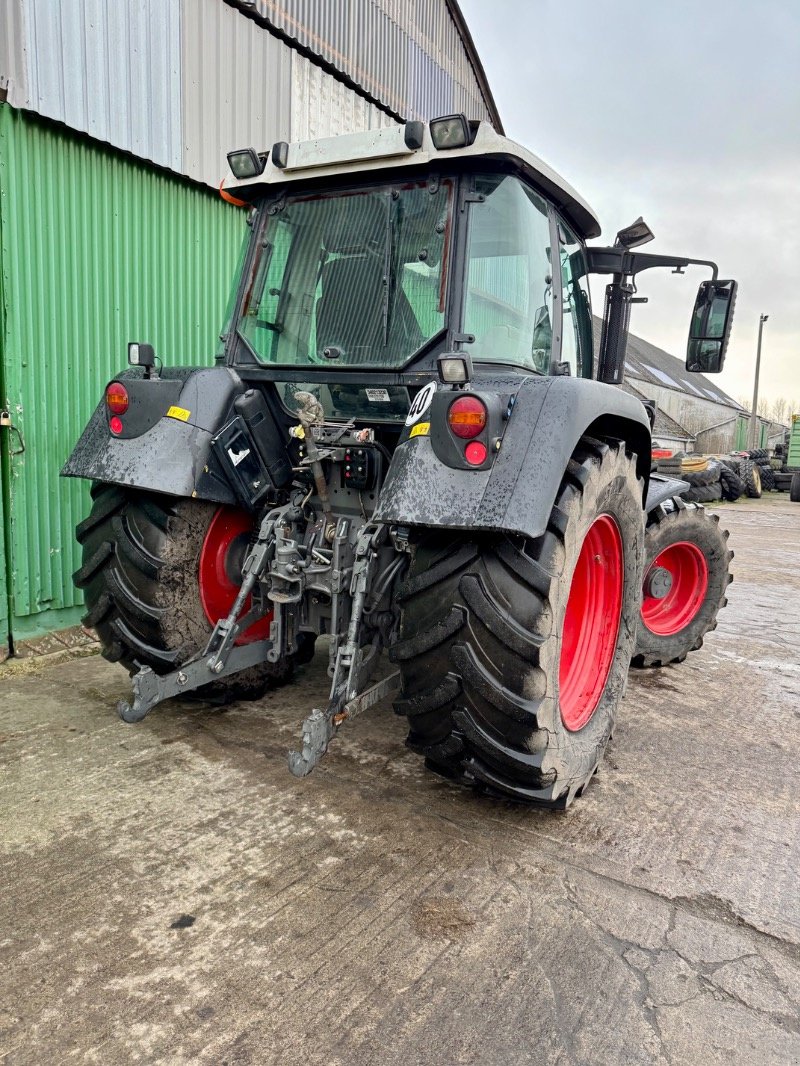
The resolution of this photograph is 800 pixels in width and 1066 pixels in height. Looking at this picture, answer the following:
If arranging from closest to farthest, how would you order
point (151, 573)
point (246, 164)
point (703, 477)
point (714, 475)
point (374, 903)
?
Result: point (374, 903)
point (151, 573)
point (246, 164)
point (703, 477)
point (714, 475)

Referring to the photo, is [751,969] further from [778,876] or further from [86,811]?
[86,811]

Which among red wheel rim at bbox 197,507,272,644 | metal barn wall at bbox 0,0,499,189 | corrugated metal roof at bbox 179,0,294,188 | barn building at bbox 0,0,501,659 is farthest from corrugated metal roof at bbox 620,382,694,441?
red wheel rim at bbox 197,507,272,644

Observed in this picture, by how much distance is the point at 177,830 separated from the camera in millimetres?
2631

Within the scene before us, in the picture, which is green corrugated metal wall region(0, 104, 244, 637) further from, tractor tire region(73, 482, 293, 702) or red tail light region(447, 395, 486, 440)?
red tail light region(447, 395, 486, 440)

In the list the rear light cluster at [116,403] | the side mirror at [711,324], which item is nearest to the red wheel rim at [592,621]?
the side mirror at [711,324]

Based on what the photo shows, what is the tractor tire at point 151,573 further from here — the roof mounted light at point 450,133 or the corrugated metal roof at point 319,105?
the corrugated metal roof at point 319,105

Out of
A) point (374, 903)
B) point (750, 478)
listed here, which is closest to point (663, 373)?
point (750, 478)

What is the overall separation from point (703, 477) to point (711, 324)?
14558 millimetres

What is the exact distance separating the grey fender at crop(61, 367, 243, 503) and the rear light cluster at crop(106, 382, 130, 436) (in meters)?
0.04

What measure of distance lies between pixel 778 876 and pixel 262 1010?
1715 millimetres

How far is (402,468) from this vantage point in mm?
2551

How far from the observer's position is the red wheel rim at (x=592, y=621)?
10.5 ft

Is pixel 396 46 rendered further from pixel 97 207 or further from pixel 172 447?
pixel 172 447

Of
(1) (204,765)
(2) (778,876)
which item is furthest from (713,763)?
(1) (204,765)
